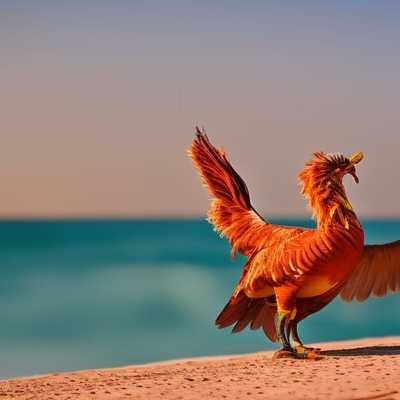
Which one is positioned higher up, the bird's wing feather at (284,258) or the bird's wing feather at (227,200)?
the bird's wing feather at (227,200)

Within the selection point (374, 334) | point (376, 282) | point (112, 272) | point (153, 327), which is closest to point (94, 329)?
point (153, 327)

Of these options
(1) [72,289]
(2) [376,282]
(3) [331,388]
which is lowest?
(3) [331,388]

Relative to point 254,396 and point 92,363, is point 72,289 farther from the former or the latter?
point 254,396

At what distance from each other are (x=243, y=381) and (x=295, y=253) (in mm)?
1147

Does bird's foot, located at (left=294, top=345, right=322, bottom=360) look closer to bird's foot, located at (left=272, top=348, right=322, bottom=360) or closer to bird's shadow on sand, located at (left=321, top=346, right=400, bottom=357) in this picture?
bird's foot, located at (left=272, top=348, right=322, bottom=360)

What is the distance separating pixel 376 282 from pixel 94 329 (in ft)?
31.9

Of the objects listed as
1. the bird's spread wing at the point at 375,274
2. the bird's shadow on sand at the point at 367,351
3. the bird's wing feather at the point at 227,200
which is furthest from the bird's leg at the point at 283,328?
the bird's spread wing at the point at 375,274

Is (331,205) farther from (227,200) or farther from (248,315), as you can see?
(248,315)

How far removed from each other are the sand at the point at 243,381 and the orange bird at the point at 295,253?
37cm

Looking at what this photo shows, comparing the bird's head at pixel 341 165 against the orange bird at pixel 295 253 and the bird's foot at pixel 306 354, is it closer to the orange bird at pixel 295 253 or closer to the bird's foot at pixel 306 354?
the orange bird at pixel 295 253

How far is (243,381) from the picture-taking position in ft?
18.8

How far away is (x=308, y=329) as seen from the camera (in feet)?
49.8

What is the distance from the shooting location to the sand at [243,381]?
5.37 meters

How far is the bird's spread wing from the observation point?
Result: 6996 millimetres
